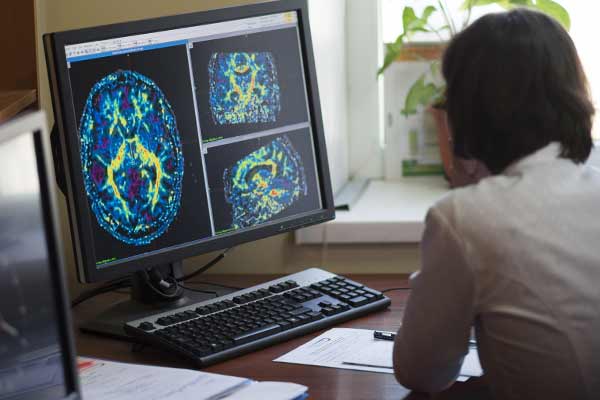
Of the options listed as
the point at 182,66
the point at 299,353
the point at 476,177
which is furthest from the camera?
the point at 182,66

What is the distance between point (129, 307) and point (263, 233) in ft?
0.83

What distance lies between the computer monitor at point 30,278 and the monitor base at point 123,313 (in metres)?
0.53

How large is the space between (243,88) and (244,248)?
0.41m

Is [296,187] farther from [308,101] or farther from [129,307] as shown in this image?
[129,307]

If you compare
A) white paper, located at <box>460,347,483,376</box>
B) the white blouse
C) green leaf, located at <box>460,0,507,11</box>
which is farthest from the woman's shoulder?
green leaf, located at <box>460,0,507,11</box>

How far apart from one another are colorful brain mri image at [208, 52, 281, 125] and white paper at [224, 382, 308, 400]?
512 mm

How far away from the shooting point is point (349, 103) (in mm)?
2438

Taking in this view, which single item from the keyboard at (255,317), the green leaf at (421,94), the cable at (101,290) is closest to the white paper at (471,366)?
the keyboard at (255,317)

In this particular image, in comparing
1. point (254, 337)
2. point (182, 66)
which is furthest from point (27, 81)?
point (254, 337)

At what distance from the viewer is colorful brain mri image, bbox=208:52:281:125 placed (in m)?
1.67

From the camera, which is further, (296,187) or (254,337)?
(296,187)

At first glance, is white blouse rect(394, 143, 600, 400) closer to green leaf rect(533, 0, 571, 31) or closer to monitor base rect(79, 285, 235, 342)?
monitor base rect(79, 285, 235, 342)

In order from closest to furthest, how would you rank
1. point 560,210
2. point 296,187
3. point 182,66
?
point 560,210 < point 182,66 < point 296,187

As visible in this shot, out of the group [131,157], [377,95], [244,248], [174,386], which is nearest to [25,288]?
[174,386]
